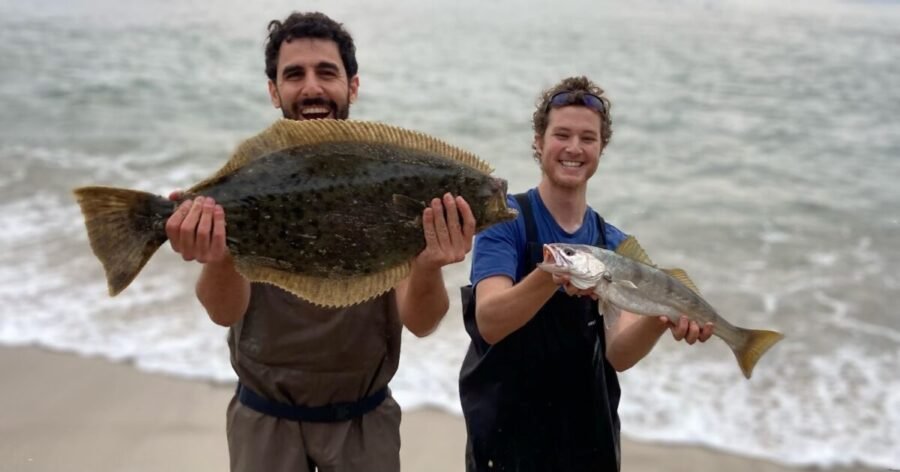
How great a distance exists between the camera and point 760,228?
1152 cm

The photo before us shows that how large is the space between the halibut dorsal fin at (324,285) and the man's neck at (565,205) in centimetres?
107

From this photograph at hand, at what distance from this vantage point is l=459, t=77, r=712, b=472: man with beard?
3.42 meters

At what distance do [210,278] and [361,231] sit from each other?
0.66m

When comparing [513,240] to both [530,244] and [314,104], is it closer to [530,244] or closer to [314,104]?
[530,244]

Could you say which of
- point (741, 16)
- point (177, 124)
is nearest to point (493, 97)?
point (177, 124)

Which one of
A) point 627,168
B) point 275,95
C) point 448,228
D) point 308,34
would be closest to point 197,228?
point 448,228

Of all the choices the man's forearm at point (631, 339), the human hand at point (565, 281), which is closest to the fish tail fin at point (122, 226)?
the human hand at point (565, 281)

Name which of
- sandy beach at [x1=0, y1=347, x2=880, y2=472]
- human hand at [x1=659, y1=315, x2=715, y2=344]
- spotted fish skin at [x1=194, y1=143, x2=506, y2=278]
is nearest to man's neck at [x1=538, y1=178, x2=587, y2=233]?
human hand at [x1=659, y1=315, x2=715, y2=344]

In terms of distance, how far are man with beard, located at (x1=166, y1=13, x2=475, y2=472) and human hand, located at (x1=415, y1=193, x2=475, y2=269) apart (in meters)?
0.40

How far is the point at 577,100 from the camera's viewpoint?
3.59m

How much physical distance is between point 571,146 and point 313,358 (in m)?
1.47

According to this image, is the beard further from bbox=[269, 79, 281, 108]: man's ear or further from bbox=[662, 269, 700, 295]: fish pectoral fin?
bbox=[662, 269, 700, 295]: fish pectoral fin

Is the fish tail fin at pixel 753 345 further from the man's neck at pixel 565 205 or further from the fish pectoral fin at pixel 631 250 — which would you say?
the man's neck at pixel 565 205

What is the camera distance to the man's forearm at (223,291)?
9.46ft
